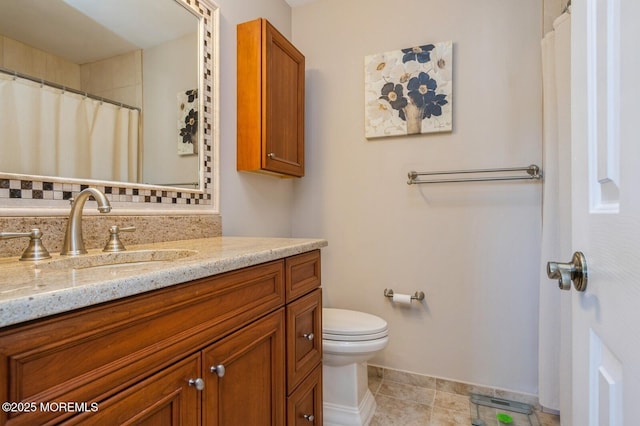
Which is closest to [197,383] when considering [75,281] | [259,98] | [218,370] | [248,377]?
[218,370]

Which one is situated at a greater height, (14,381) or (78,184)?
(78,184)

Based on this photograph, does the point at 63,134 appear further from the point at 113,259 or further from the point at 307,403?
the point at 307,403

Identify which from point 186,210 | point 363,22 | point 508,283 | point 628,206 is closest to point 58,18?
point 186,210

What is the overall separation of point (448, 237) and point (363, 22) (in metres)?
1.44

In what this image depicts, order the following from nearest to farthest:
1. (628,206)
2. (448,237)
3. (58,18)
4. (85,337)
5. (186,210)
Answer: (628,206)
(85,337)
(58,18)
(186,210)
(448,237)

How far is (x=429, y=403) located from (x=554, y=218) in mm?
1167

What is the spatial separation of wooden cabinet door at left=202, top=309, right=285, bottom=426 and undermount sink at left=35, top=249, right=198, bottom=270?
30cm

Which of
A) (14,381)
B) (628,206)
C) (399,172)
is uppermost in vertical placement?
(399,172)

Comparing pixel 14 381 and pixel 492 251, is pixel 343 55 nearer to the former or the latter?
pixel 492 251

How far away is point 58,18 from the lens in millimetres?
958

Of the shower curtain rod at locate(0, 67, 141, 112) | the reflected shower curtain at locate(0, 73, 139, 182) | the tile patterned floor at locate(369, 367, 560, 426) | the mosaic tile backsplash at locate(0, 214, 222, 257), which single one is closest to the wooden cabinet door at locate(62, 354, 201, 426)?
the mosaic tile backsplash at locate(0, 214, 222, 257)

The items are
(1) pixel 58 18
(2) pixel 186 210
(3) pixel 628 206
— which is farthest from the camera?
(2) pixel 186 210

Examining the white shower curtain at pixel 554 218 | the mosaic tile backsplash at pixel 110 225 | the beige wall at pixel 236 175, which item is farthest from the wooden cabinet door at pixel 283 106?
the white shower curtain at pixel 554 218

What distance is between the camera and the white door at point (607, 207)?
1.23ft
